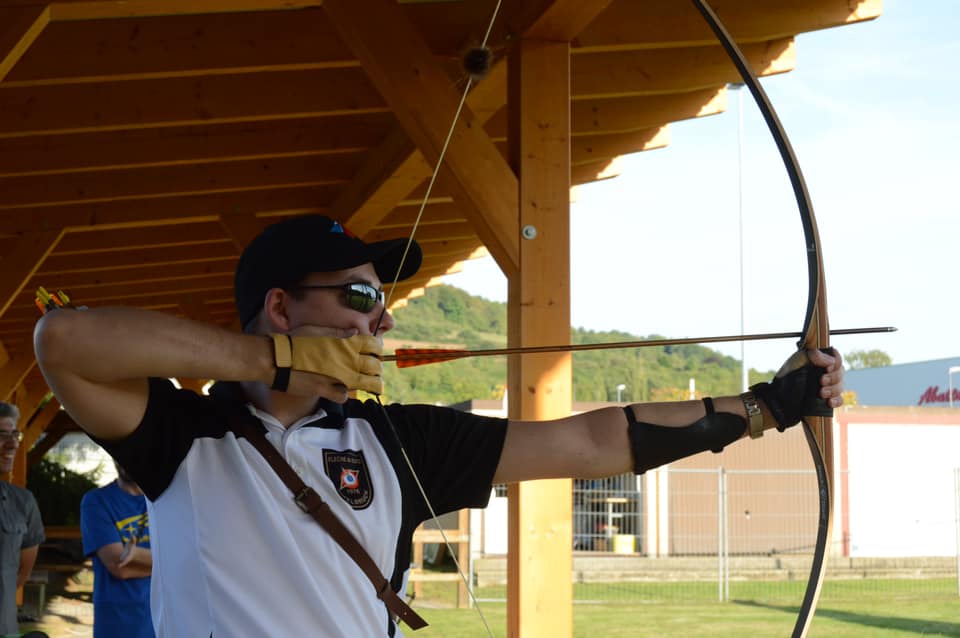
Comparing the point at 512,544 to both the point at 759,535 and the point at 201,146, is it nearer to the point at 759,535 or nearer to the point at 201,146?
the point at 201,146

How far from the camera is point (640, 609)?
11.6 m

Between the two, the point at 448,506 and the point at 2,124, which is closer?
the point at 448,506

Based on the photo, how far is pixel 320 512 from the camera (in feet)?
5.42

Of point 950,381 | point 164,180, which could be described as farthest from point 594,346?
point 950,381

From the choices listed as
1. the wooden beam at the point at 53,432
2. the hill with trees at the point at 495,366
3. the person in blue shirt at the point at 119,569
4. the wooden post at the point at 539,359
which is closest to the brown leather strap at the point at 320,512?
the wooden post at the point at 539,359

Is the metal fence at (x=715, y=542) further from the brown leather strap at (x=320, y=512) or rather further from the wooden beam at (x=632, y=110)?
the brown leather strap at (x=320, y=512)

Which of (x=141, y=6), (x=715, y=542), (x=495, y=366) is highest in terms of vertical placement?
(x=495, y=366)

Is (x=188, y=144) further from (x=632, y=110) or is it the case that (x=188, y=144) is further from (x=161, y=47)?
(x=632, y=110)

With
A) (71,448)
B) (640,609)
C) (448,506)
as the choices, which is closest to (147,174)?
(448,506)

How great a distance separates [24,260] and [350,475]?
17.2ft

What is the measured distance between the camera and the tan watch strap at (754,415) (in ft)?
6.54

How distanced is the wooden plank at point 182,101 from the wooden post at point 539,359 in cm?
170

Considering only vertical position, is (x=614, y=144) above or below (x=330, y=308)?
above

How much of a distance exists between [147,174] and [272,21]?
6.79ft
